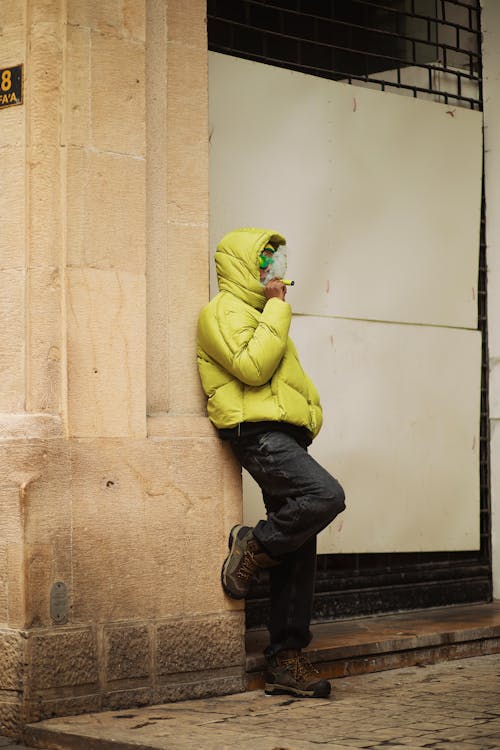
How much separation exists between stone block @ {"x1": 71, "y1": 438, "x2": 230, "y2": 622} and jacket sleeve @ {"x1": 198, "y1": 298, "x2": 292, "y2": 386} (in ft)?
1.52

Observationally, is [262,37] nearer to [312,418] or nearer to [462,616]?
[312,418]

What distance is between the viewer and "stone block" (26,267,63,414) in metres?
5.79

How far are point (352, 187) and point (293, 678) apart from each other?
319cm

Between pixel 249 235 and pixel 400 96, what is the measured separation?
2.42 m

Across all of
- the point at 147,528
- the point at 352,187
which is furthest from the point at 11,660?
the point at 352,187

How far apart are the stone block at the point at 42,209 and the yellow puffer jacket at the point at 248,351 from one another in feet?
2.94

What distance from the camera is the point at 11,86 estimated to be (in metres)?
5.90

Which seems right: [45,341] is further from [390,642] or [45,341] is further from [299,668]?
[390,642]

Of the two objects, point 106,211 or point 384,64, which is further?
point 384,64

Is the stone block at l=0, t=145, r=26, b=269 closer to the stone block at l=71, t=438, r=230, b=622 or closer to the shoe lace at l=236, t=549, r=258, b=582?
the stone block at l=71, t=438, r=230, b=622

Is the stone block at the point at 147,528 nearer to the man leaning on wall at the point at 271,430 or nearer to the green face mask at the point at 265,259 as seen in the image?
the man leaning on wall at the point at 271,430

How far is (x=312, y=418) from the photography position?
641 centimetres

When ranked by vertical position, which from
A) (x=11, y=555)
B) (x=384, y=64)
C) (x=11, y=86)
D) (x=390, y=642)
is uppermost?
(x=384, y=64)

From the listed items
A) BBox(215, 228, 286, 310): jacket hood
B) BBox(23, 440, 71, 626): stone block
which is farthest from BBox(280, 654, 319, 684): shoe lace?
Result: BBox(215, 228, 286, 310): jacket hood
